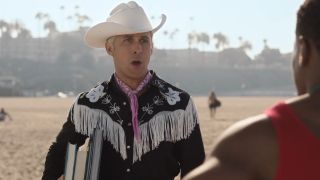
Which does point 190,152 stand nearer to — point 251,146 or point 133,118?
point 133,118

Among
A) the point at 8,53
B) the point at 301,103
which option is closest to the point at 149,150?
the point at 301,103

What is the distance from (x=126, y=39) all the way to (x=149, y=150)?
22.9 inches

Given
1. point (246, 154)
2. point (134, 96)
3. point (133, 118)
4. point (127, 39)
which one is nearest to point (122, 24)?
point (127, 39)

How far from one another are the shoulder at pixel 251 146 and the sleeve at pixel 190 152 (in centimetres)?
190

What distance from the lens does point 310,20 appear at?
1.66 metres

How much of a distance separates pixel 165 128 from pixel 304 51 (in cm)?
189

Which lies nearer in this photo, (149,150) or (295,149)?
(295,149)

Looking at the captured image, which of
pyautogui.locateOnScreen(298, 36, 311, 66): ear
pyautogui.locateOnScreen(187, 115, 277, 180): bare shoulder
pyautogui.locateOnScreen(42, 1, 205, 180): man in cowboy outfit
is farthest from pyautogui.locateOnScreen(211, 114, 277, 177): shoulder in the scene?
pyautogui.locateOnScreen(42, 1, 205, 180): man in cowboy outfit

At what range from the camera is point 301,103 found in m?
1.68

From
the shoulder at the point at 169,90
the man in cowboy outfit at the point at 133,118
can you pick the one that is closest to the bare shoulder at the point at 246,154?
the man in cowboy outfit at the point at 133,118

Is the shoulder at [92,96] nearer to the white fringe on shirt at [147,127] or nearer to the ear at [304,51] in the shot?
the white fringe on shirt at [147,127]

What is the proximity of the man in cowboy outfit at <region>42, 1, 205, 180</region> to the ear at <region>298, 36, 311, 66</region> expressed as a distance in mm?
1829

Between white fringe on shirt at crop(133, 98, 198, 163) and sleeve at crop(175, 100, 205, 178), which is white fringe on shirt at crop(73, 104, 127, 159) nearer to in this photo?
white fringe on shirt at crop(133, 98, 198, 163)

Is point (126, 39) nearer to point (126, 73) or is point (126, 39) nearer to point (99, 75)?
point (126, 73)
